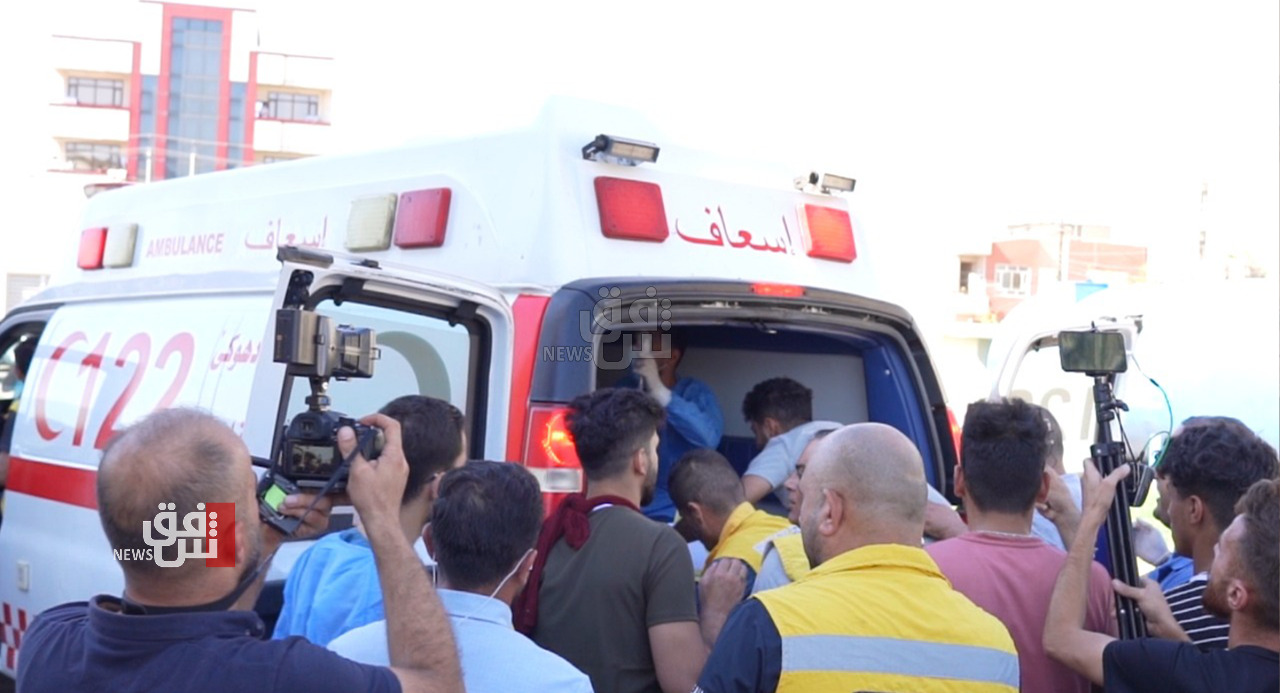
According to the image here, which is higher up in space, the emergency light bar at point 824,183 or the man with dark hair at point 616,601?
the emergency light bar at point 824,183

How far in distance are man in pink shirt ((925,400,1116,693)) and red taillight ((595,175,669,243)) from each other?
146cm

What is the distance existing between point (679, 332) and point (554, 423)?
196 cm

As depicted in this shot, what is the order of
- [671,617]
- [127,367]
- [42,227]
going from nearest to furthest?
[671,617] < [127,367] < [42,227]

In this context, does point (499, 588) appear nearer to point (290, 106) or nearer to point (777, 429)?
point (777, 429)

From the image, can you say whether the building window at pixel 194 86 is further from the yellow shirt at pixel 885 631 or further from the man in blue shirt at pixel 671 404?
the yellow shirt at pixel 885 631

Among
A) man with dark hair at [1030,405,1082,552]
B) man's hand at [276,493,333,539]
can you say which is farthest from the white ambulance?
man with dark hair at [1030,405,1082,552]

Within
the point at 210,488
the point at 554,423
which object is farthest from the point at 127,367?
the point at 210,488


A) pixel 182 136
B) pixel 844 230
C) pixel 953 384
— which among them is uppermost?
pixel 182 136

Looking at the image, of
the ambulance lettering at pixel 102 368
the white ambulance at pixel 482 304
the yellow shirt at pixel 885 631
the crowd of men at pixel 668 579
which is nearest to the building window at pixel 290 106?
the white ambulance at pixel 482 304

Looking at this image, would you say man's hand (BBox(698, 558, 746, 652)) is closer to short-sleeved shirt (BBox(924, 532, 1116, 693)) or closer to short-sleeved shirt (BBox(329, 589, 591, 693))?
short-sleeved shirt (BBox(924, 532, 1116, 693))

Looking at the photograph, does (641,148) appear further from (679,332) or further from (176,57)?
(176,57)

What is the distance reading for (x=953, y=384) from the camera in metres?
21.7

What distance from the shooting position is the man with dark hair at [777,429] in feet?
15.5

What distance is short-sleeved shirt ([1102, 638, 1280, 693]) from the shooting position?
251 cm
